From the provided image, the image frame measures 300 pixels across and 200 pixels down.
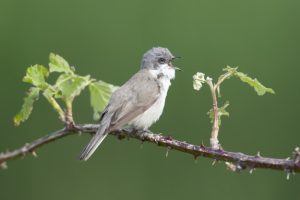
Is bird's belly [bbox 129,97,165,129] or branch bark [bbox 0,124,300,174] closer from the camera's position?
branch bark [bbox 0,124,300,174]

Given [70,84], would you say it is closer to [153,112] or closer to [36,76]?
[36,76]

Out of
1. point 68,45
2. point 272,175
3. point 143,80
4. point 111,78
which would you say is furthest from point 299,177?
point 143,80

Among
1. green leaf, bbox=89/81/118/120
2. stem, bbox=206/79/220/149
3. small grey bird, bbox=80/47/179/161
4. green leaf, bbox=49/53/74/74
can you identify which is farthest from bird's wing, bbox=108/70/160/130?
stem, bbox=206/79/220/149

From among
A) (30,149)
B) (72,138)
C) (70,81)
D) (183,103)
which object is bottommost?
(30,149)

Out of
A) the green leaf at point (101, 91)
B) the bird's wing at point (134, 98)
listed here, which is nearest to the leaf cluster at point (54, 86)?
the green leaf at point (101, 91)

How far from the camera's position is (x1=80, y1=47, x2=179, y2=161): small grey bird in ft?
15.5

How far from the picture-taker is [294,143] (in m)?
8.89

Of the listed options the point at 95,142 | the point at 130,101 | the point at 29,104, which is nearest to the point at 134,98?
the point at 130,101

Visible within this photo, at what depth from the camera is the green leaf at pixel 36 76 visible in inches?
120

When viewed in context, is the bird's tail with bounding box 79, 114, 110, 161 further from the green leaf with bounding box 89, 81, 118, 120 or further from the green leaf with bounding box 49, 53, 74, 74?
the green leaf with bounding box 49, 53, 74, 74

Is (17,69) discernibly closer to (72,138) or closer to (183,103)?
(72,138)

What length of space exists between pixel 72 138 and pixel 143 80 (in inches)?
151

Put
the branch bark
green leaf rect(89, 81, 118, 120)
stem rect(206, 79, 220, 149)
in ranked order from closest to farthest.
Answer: the branch bark < stem rect(206, 79, 220, 149) < green leaf rect(89, 81, 118, 120)

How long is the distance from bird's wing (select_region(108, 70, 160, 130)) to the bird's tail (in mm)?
281
